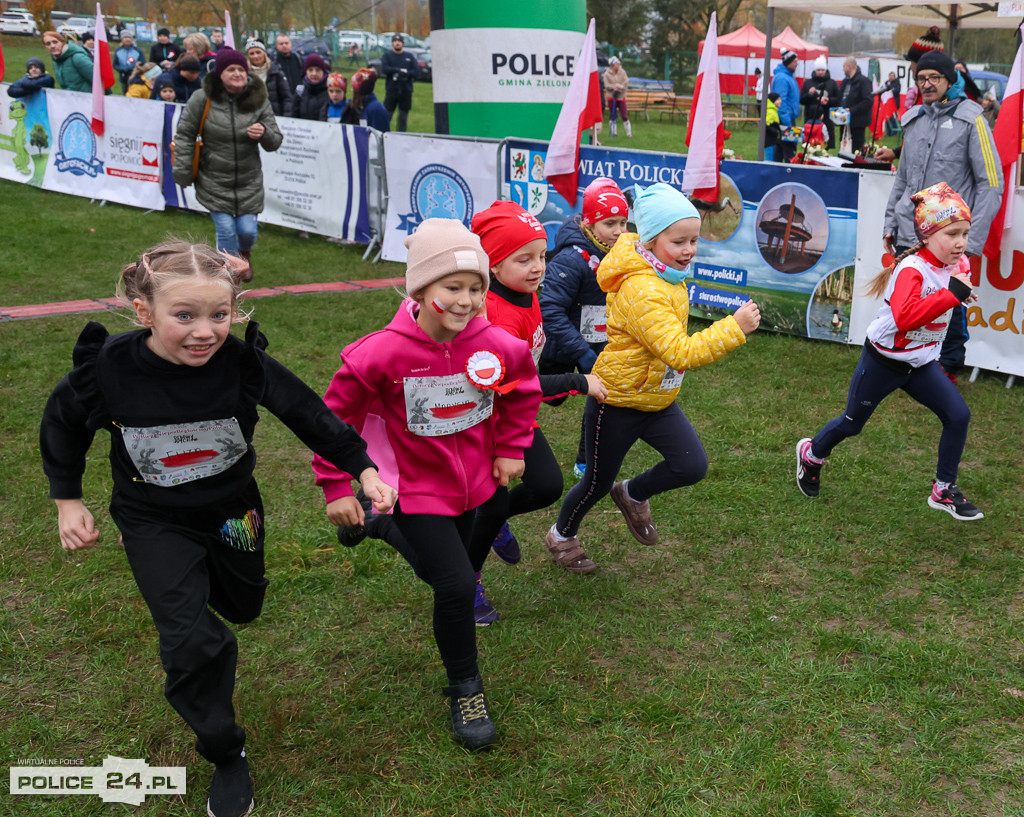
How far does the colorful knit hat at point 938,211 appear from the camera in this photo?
181 inches

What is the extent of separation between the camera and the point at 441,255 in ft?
10.2

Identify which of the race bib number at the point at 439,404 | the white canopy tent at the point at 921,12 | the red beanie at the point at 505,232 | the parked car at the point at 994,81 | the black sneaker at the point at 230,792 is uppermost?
the white canopy tent at the point at 921,12

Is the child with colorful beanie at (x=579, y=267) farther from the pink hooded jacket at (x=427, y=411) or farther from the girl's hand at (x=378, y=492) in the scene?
the girl's hand at (x=378, y=492)

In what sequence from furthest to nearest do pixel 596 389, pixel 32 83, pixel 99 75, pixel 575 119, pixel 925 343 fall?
pixel 32 83 → pixel 99 75 → pixel 575 119 → pixel 925 343 → pixel 596 389

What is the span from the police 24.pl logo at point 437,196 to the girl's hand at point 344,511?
26.8ft

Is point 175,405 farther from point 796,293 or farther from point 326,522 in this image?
point 796,293

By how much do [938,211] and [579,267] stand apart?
1759 millimetres

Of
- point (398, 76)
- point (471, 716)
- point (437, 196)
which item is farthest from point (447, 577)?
point (398, 76)

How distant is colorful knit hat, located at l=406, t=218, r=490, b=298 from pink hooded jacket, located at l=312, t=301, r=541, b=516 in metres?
0.17

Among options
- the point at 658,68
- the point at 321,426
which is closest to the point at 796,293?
the point at 321,426

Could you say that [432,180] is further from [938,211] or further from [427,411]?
[427,411]

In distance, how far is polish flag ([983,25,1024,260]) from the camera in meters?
7.20
